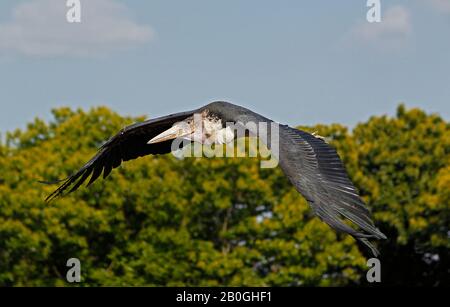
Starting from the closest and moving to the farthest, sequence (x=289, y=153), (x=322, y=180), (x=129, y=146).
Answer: (x=322, y=180) < (x=289, y=153) < (x=129, y=146)

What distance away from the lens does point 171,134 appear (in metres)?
15.4

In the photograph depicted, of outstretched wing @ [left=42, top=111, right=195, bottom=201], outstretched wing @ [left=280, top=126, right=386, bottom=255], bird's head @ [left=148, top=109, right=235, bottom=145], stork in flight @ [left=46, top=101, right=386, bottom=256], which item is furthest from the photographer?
outstretched wing @ [left=42, top=111, right=195, bottom=201]

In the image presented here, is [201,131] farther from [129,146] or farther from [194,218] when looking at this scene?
[194,218]

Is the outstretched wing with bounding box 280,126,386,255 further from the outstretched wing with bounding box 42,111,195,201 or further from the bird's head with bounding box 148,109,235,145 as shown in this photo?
the outstretched wing with bounding box 42,111,195,201

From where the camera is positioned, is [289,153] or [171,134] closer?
[289,153]

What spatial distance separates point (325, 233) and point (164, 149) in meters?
26.2

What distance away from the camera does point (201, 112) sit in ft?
49.3

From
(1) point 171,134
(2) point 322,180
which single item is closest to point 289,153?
(2) point 322,180

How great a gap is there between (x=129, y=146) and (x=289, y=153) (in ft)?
14.1

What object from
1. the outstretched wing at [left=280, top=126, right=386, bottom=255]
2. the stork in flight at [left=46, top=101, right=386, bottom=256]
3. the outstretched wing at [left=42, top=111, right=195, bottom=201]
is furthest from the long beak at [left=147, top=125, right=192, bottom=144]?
the outstretched wing at [left=280, top=126, right=386, bottom=255]

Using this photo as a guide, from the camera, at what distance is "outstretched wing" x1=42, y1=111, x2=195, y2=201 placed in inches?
599

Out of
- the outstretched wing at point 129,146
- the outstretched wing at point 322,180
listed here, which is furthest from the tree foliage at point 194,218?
the outstretched wing at point 322,180

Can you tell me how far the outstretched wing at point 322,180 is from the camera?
423 inches

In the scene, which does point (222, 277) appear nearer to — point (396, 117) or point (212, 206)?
point (212, 206)
